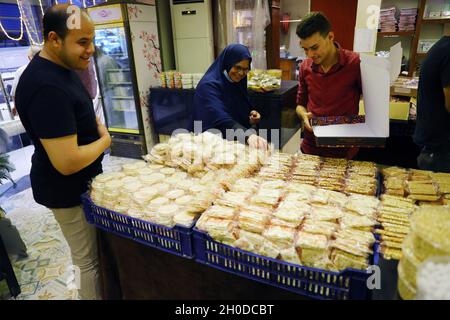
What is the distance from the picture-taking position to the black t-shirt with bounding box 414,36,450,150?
1.88m

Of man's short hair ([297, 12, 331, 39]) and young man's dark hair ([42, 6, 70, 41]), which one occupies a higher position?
young man's dark hair ([42, 6, 70, 41])

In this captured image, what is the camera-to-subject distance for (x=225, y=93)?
2.42 metres

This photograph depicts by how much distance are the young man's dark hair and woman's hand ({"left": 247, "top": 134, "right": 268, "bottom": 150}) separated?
1.13 m

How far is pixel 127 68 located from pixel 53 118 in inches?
160

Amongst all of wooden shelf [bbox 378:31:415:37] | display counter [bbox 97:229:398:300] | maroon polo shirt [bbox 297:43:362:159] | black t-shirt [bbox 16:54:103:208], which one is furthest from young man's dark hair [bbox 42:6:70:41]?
wooden shelf [bbox 378:31:415:37]

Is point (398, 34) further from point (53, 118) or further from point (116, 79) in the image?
point (53, 118)

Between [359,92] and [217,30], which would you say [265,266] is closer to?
[359,92]

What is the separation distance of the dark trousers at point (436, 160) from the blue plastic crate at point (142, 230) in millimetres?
1846

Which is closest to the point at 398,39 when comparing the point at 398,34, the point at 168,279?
the point at 398,34

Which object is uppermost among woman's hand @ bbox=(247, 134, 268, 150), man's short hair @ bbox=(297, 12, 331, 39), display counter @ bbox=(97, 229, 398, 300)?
man's short hair @ bbox=(297, 12, 331, 39)

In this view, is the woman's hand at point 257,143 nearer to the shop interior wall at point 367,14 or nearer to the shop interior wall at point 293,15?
the shop interior wall at point 367,14

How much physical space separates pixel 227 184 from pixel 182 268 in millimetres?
443

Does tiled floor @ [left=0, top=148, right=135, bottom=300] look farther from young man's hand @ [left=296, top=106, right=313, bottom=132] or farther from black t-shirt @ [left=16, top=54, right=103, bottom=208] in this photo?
young man's hand @ [left=296, top=106, right=313, bottom=132]

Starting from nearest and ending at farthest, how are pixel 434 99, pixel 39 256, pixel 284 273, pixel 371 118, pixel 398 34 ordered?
pixel 284 273, pixel 371 118, pixel 434 99, pixel 39 256, pixel 398 34
